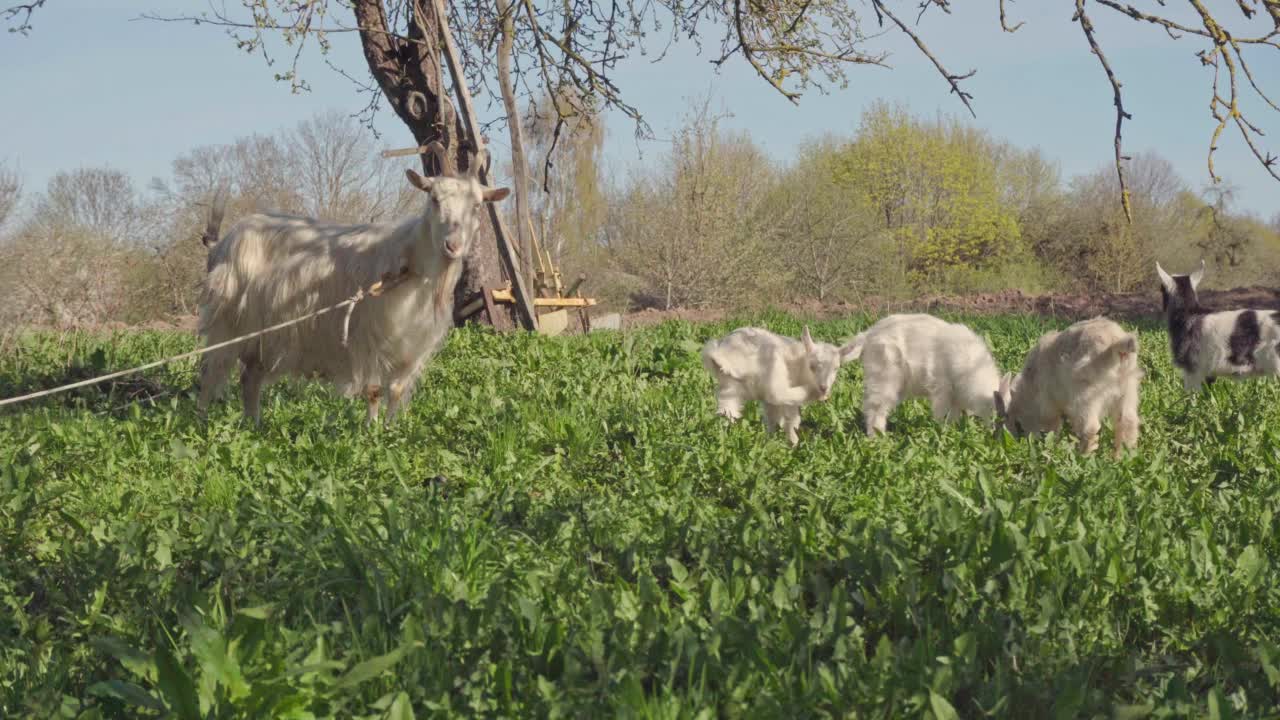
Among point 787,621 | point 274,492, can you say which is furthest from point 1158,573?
point 274,492

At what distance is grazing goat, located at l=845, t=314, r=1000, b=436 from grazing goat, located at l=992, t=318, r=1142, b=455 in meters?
0.41

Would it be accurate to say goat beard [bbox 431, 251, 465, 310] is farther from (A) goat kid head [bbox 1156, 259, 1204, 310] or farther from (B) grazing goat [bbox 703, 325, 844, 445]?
(A) goat kid head [bbox 1156, 259, 1204, 310]

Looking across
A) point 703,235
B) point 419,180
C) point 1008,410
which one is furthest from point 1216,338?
point 703,235

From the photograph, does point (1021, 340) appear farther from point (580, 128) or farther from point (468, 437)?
point (468, 437)

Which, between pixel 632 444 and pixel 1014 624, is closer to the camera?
pixel 1014 624

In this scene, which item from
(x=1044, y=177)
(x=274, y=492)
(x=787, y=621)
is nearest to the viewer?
(x=787, y=621)

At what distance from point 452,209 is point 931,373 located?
11.2ft

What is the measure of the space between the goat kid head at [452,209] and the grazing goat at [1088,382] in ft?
12.2

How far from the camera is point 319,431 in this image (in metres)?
6.36

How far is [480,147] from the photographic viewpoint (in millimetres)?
8805

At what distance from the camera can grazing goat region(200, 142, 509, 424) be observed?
7.02 m

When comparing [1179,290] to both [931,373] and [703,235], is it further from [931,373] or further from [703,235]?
[703,235]

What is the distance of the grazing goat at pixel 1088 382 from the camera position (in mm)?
6363

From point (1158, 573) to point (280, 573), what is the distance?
3242mm
